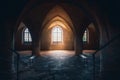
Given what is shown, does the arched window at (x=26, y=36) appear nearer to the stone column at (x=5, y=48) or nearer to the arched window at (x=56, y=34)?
the arched window at (x=56, y=34)

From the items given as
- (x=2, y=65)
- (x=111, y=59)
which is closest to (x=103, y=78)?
(x=111, y=59)

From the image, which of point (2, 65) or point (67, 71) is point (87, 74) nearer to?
point (67, 71)

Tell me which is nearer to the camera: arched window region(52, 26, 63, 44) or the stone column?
the stone column

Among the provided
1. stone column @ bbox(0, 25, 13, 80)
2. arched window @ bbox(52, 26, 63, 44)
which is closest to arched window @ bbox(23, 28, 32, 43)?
arched window @ bbox(52, 26, 63, 44)

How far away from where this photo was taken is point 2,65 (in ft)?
36.2

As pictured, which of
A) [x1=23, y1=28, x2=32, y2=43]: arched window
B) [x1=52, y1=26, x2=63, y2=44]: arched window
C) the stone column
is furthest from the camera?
[x1=52, y1=26, x2=63, y2=44]: arched window

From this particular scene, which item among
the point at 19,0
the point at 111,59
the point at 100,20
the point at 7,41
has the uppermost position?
the point at 19,0

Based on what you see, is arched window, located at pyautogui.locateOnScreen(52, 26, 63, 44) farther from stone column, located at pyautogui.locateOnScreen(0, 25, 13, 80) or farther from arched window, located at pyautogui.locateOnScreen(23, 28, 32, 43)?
stone column, located at pyautogui.locateOnScreen(0, 25, 13, 80)

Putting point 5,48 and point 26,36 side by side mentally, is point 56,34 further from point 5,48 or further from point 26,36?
point 5,48

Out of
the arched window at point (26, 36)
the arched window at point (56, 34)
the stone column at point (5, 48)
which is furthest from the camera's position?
the arched window at point (56, 34)

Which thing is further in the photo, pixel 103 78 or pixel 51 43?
pixel 51 43

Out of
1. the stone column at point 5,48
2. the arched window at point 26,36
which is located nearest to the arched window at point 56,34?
the arched window at point 26,36

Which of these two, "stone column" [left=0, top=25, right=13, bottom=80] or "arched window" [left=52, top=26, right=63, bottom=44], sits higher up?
"arched window" [left=52, top=26, right=63, bottom=44]

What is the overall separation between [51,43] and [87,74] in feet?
56.5
